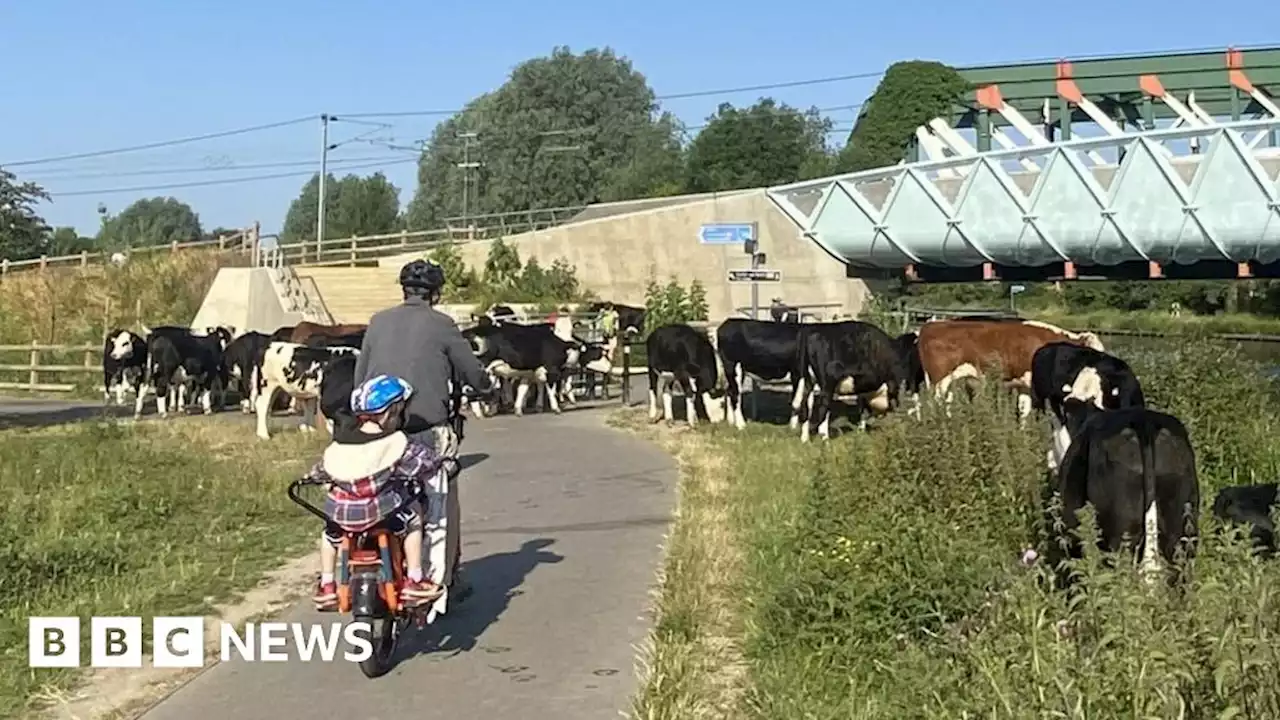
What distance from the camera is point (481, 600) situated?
945cm

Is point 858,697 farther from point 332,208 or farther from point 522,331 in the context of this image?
point 332,208

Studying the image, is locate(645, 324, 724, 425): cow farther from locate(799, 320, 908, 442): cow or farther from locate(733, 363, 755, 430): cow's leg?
locate(799, 320, 908, 442): cow

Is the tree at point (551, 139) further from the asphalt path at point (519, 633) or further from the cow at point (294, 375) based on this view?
the asphalt path at point (519, 633)

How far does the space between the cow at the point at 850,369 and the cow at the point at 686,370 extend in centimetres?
222

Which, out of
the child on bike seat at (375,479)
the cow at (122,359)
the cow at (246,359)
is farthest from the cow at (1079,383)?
the cow at (122,359)

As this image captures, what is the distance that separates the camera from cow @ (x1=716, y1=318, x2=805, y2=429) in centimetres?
2211

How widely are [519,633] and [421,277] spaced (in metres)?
2.05

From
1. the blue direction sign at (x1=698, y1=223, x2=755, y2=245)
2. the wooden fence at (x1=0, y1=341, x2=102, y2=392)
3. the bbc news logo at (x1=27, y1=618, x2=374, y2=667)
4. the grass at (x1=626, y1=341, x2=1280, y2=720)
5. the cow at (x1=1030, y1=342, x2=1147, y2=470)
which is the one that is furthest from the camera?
the wooden fence at (x1=0, y1=341, x2=102, y2=392)

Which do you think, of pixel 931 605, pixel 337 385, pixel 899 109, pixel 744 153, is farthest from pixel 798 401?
pixel 744 153

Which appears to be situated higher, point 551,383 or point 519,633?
point 551,383

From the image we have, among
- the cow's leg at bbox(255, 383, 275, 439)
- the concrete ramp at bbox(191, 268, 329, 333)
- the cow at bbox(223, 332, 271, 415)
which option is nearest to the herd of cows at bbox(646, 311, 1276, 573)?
the cow's leg at bbox(255, 383, 275, 439)

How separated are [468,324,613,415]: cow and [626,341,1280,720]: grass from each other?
35.4 ft

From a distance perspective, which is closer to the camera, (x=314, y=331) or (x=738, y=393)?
(x=738, y=393)

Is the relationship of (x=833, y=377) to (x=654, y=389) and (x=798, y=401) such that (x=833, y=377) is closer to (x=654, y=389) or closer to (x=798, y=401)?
(x=798, y=401)
